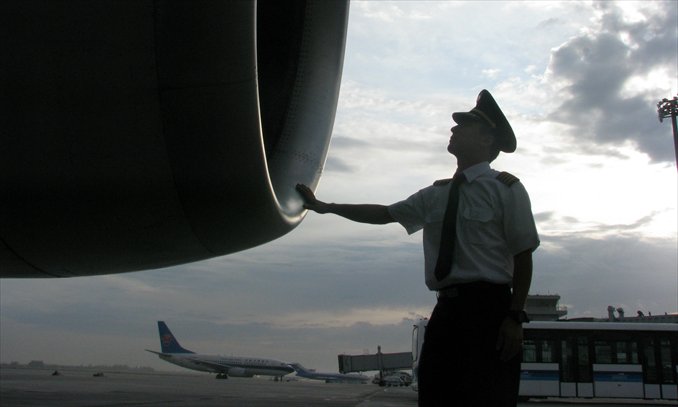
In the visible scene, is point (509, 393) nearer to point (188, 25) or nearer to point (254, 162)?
point (254, 162)

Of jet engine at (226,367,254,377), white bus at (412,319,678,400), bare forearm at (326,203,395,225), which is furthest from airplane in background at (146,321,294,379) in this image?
bare forearm at (326,203,395,225)

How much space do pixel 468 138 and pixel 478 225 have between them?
347mm

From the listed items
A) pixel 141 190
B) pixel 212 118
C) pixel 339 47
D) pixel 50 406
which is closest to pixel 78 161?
pixel 141 190

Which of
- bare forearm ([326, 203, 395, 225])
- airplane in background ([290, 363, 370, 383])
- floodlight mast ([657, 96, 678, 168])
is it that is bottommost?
airplane in background ([290, 363, 370, 383])

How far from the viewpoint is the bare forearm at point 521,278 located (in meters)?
2.34

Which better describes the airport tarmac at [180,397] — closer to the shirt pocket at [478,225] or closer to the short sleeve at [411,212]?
the short sleeve at [411,212]

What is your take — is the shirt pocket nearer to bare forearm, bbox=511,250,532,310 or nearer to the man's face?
bare forearm, bbox=511,250,532,310

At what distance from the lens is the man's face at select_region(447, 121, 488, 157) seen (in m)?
2.62

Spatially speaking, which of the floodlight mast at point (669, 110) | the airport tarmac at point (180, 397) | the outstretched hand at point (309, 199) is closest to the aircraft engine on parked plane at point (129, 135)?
the outstretched hand at point (309, 199)

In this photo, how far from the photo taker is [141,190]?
1.89 metres

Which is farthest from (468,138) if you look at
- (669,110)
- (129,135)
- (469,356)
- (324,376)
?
(324,376)

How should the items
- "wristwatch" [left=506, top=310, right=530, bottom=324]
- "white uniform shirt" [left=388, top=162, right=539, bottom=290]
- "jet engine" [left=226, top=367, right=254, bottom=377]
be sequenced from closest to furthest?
"wristwatch" [left=506, top=310, right=530, bottom=324], "white uniform shirt" [left=388, top=162, right=539, bottom=290], "jet engine" [left=226, top=367, right=254, bottom=377]

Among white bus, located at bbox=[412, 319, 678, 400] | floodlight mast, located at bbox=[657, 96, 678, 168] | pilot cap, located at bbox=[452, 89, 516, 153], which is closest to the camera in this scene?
pilot cap, located at bbox=[452, 89, 516, 153]

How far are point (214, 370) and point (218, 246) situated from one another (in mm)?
68988
